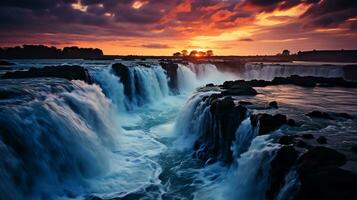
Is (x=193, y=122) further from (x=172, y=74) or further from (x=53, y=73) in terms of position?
(x=172, y=74)

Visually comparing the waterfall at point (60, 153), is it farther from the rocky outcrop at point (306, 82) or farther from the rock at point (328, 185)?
the rocky outcrop at point (306, 82)

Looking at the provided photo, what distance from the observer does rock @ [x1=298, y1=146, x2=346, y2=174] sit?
6.91 m

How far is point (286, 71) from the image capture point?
44406 mm

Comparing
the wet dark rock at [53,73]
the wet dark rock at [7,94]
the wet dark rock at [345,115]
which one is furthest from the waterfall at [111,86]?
the wet dark rock at [345,115]

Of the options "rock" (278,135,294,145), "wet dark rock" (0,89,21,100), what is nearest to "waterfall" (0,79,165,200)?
"wet dark rock" (0,89,21,100)

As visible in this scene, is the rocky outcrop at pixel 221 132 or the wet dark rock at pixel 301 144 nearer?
the wet dark rock at pixel 301 144

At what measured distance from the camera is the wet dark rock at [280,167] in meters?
7.83

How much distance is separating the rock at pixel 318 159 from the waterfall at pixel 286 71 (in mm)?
34333

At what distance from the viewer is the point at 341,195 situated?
18.9 ft

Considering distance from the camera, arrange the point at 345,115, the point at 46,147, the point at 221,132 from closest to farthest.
A: the point at 46,147, the point at 345,115, the point at 221,132

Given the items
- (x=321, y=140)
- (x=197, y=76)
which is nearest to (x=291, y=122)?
(x=321, y=140)

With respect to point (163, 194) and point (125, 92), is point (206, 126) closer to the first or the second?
point (163, 194)

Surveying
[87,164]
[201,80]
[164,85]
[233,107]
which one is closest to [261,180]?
[233,107]

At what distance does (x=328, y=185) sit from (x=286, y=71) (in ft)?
134
